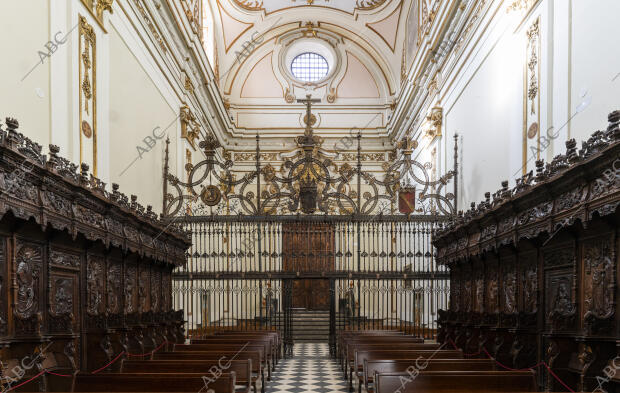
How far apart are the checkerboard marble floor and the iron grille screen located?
1525 cm

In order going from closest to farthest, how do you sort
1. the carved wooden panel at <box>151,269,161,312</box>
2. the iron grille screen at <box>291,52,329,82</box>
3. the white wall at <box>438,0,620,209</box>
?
the white wall at <box>438,0,620,209</box>
the carved wooden panel at <box>151,269,161,312</box>
the iron grille screen at <box>291,52,329,82</box>

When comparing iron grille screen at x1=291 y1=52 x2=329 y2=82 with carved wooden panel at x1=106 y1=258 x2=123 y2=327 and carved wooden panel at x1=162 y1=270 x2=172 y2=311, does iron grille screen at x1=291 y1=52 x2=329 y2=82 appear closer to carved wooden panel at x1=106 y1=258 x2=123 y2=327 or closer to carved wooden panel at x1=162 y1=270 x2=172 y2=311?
carved wooden panel at x1=162 y1=270 x2=172 y2=311

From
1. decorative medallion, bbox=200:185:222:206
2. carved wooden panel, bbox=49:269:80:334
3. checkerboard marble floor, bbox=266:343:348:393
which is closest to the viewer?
carved wooden panel, bbox=49:269:80:334

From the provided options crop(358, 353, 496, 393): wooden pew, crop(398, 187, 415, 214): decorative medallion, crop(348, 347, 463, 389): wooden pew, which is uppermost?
crop(398, 187, 415, 214): decorative medallion

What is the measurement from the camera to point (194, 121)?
57.8 feet

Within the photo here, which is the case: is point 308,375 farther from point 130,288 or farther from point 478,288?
point 130,288

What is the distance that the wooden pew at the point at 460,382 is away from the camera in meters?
5.25

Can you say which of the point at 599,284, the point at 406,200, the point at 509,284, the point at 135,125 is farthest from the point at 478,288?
the point at 135,125

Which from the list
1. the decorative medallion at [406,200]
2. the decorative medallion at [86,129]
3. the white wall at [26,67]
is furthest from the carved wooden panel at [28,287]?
the decorative medallion at [406,200]

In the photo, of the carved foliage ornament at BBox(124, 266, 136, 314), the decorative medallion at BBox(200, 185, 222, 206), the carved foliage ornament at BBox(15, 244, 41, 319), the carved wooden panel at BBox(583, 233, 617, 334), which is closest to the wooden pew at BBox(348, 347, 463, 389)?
the carved wooden panel at BBox(583, 233, 617, 334)

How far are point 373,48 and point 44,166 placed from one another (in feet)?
69.4

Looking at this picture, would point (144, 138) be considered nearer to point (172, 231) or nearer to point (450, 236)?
point (172, 231)

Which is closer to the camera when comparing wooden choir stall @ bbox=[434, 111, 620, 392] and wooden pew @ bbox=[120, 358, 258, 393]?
wooden choir stall @ bbox=[434, 111, 620, 392]

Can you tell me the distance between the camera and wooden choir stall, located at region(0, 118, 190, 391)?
5121 millimetres
